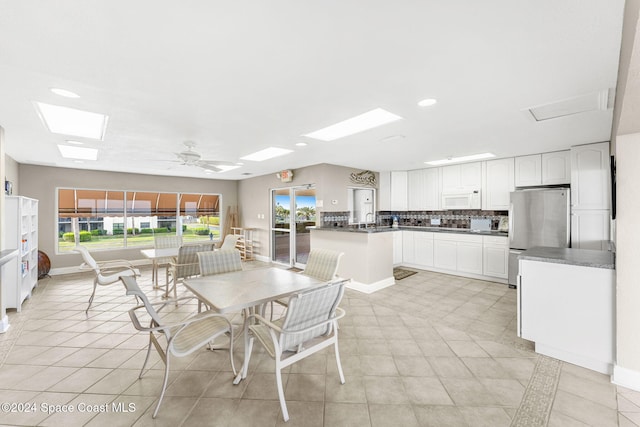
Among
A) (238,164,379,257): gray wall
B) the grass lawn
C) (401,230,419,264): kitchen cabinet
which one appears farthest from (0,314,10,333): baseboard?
(401,230,419,264): kitchen cabinet

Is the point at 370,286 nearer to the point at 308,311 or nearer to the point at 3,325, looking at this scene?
the point at 308,311

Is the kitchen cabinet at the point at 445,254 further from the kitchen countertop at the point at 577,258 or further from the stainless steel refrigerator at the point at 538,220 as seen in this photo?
the kitchen countertop at the point at 577,258

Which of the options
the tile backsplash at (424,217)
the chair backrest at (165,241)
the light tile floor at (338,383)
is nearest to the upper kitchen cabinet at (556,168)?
the tile backsplash at (424,217)

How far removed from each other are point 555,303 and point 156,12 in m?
3.67

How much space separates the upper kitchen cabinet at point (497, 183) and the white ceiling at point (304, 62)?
157 cm

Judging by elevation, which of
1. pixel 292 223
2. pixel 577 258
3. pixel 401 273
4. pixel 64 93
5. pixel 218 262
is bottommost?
pixel 401 273

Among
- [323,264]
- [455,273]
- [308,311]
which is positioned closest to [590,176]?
[455,273]

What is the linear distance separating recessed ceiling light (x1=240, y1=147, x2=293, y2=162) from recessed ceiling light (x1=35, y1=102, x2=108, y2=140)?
2061 millimetres

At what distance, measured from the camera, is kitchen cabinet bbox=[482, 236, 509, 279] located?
466 cm

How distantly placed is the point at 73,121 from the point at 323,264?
11.3 feet

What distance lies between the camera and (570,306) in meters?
2.29

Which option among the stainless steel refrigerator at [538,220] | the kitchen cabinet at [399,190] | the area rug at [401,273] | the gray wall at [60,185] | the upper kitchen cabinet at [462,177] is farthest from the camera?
the kitchen cabinet at [399,190]

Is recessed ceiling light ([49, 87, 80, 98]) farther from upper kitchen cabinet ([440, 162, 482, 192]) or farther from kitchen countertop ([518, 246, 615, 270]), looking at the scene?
upper kitchen cabinet ([440, 162, 482, 192])

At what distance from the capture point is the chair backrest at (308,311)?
5.34ft
